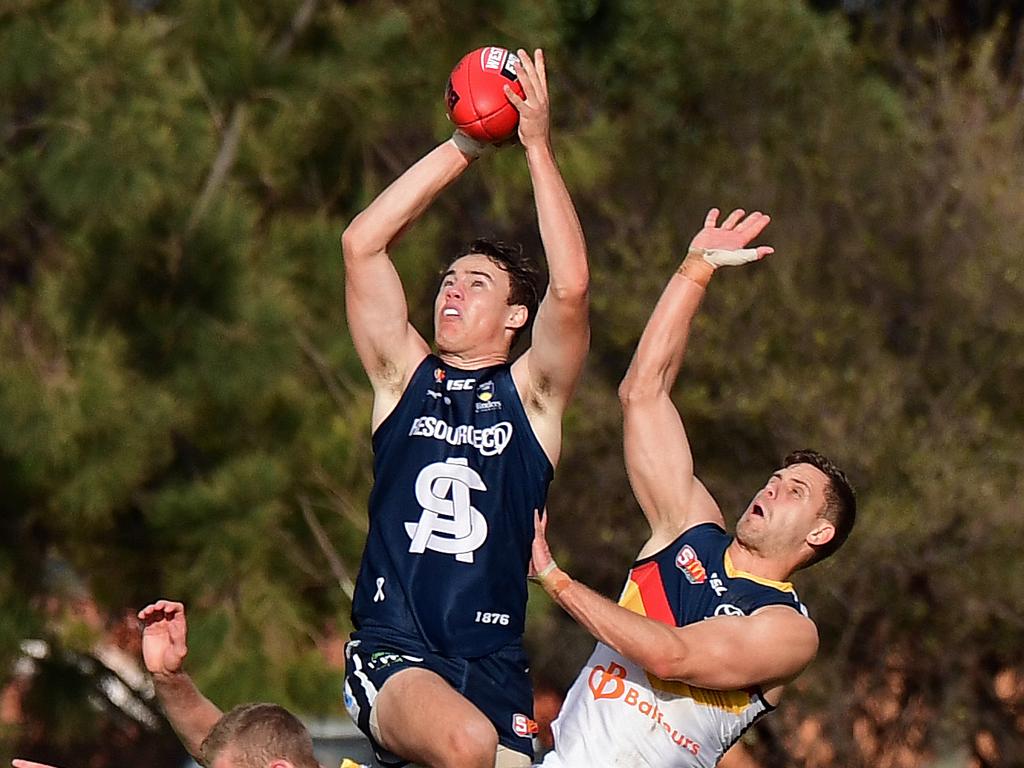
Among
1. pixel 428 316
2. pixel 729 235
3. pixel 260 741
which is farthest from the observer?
pixel 428 316

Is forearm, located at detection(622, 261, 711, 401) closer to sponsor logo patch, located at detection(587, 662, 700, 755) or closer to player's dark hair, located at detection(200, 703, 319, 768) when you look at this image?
sponsor logo patch, located at detection(587, 662, 700, 755)

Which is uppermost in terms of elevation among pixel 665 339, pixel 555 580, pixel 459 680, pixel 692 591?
pixel 665 339

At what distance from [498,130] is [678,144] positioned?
9017 mm

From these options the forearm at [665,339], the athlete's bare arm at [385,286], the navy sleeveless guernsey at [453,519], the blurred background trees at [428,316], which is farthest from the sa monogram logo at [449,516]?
the blurred background trees at [428,316]

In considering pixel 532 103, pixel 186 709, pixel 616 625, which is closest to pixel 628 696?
pixel 616 625

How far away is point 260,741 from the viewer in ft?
13.8

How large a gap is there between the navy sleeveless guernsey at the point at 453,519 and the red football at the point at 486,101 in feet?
2.25

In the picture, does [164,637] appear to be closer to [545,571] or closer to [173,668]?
[173,668]

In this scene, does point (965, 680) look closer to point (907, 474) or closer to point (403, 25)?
point (907, 474)

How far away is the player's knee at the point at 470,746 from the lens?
187 inches

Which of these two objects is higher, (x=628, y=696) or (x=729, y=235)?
(x=729, y=235)

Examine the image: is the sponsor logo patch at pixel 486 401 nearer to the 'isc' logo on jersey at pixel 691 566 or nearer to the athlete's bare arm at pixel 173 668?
the 'isc' logo on jersey at pixel 691 566

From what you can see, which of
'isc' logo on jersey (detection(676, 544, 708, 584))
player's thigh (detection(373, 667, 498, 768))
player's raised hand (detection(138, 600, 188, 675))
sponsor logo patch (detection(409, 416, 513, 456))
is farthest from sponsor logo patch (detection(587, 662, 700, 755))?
player's raised hand (detection(138, 600, 188, 675))

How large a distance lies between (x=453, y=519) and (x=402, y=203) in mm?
924
